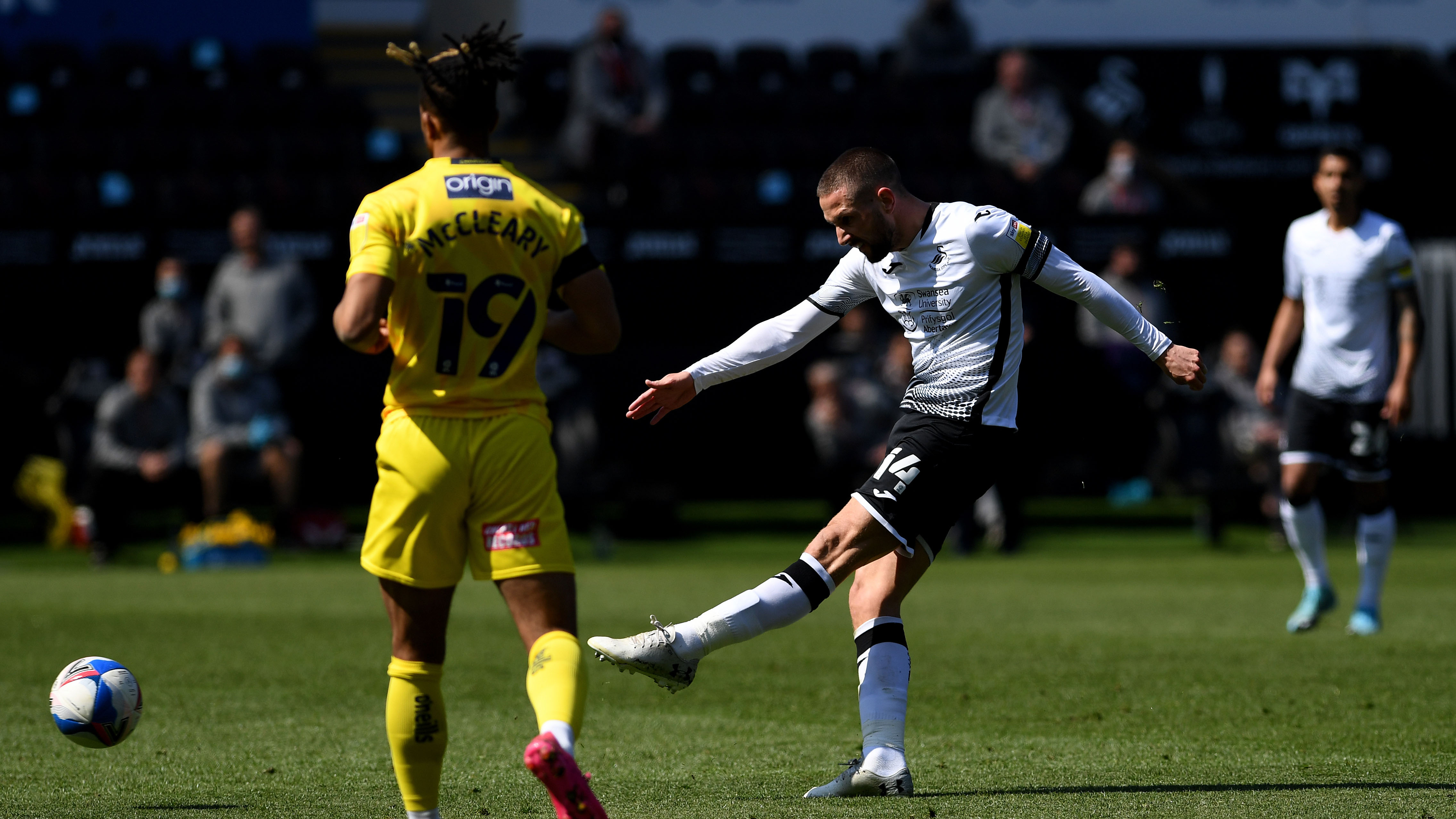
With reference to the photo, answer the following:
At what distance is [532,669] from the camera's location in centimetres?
439

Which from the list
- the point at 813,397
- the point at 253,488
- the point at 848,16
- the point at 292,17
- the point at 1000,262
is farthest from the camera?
the point at 848,16

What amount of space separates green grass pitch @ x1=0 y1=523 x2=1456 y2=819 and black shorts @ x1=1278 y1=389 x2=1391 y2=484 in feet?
3.15

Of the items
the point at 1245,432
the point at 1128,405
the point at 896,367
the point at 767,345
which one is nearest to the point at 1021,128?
the point at 1128,405

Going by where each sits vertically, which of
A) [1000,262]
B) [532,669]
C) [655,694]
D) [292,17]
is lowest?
[655,694]

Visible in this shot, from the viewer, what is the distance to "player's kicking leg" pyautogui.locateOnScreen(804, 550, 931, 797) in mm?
5363

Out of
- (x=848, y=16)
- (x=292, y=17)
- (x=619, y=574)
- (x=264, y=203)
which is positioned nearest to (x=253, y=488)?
(x=264, y=203)

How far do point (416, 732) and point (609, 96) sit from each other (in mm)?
13859

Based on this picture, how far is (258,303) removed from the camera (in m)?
15.0

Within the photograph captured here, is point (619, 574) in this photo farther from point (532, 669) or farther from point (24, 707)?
point (532, 669)

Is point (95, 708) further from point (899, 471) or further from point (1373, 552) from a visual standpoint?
point (1373, 552)

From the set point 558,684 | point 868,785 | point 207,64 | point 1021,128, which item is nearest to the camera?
point 558,684

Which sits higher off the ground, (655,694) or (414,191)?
(414,191)

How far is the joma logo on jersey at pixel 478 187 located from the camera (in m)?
4.44

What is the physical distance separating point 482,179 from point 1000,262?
1862 mm
